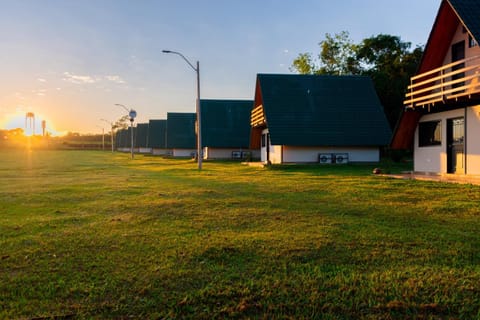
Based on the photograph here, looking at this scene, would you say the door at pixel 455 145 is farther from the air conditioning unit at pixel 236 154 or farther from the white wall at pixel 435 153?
the air conditioning unit at pixel 236 154

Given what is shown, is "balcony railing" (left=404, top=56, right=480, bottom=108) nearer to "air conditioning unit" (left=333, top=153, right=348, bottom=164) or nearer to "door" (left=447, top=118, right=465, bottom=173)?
"door" (left=447, top=118, right=465, bottom=173)

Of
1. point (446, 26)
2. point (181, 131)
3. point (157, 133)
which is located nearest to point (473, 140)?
point (446, 26)

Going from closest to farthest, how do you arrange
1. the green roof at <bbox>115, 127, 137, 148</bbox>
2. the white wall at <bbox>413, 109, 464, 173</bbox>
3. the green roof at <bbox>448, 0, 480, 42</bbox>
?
the green roof at <bbox>448, 0, 480, 42</bbox>
the white wall at <bbox>413, 109, 464, 173</bbox>
the green roof at <bbox>115, 127, 137, 148</bbox>

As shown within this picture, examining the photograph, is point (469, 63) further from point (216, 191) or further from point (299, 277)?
point (299, 277)

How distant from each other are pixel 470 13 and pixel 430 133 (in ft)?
Answer: 18.1

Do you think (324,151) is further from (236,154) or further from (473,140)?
(236,154)

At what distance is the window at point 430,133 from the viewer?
16578 mm

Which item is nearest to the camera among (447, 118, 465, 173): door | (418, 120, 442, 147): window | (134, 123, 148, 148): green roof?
(447, 118, 465, 173): door

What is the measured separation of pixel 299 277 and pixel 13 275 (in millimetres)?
3290

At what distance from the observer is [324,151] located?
86.5 ft

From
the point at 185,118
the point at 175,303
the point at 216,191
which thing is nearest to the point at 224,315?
the point at 175,303

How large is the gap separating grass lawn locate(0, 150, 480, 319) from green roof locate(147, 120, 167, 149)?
59.8 m

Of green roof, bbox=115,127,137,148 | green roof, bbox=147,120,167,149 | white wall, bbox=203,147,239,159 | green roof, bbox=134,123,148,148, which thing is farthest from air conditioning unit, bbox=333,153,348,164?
green roof, bbox=115,127,137,148

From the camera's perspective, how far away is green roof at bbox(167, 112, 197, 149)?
179ft
